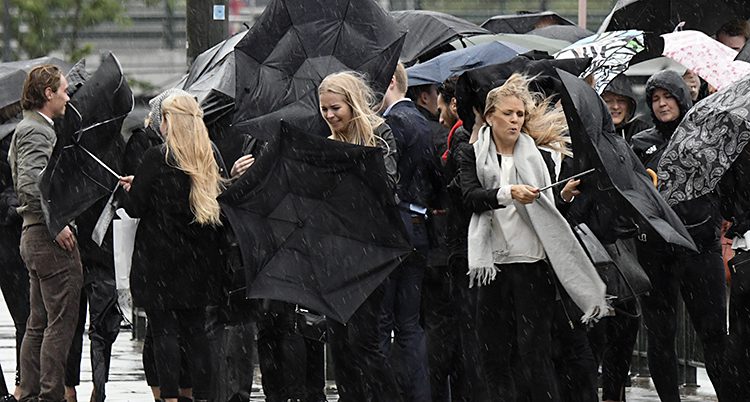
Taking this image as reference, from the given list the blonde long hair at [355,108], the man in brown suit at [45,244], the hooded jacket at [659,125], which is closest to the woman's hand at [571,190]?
the blonde long hair at [355,108]

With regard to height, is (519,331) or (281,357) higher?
(519,331)

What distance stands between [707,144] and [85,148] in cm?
397

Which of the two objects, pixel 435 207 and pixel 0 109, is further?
pixel 0 109

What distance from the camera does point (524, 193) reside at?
852 cm

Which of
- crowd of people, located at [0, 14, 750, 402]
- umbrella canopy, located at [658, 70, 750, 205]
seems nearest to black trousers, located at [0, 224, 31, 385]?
crowd of people, located at [0, 14, 750, 402]

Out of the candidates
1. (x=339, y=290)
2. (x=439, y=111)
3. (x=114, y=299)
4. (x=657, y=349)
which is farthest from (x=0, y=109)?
(x=657, y=349)

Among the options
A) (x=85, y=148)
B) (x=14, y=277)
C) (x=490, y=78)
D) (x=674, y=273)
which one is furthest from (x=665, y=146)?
(x=14, y=277)

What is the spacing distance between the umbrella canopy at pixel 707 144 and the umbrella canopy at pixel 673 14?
3.93m

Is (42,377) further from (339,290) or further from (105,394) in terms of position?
(339,290)

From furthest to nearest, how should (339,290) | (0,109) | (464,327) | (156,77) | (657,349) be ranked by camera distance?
(156,77) → (0,109) → (657,349) → (464,327) → (339,290)

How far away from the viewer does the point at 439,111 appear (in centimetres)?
1073

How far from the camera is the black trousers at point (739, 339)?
8.80 metres

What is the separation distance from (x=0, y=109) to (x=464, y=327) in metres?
4.16

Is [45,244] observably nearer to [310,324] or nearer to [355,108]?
[310,324]
